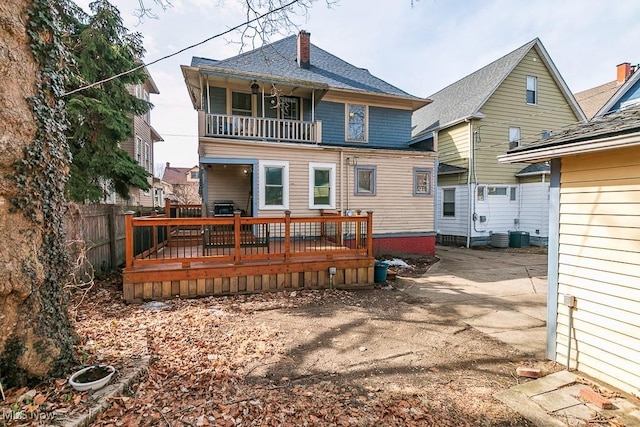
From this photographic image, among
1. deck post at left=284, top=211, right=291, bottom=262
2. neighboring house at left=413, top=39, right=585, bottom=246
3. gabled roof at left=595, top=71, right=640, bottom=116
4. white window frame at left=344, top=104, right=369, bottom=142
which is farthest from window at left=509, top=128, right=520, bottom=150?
deck post at left=284, top=211, right=291, bottom=262

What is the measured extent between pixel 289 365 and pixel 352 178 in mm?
7908

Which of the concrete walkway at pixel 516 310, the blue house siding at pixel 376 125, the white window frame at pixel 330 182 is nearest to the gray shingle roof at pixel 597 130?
the concrete walkway at pixel 516 310

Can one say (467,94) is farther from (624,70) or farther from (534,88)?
(624,70)

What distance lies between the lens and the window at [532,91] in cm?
1497

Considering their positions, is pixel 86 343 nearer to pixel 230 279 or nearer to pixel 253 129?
pixel 230 279

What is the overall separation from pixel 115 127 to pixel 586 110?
25017mm

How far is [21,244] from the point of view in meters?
2.60

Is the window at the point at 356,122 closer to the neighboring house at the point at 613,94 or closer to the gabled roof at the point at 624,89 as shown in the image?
the gabled roof at the point at 624,89

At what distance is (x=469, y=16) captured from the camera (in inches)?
A: 233

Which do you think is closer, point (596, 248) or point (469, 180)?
point (596, 248)

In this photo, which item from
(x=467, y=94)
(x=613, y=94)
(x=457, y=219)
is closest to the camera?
(x=613, y=94)

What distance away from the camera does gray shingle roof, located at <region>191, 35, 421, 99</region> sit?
34.7 ft

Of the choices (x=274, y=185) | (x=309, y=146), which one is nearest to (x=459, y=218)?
(x=309, y=146)

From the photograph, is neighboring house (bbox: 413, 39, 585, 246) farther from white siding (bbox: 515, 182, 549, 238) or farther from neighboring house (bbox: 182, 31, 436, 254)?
neighboring house (bbox: 182, 31, 436, 254)
